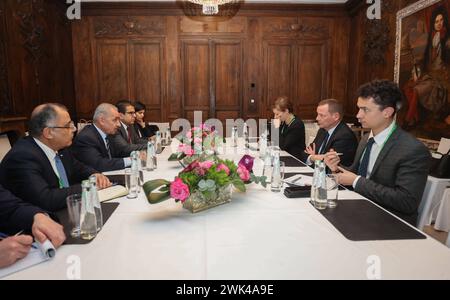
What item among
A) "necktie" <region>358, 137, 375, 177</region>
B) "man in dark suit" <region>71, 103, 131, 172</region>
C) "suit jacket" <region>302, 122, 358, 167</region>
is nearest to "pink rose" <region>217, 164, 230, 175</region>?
"necktie" <region>358, 137, 375, 177</region>

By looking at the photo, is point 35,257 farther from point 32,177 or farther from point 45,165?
point 45,165

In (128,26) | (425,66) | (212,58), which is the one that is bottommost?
(425,66)

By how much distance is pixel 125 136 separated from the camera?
3.84 metres

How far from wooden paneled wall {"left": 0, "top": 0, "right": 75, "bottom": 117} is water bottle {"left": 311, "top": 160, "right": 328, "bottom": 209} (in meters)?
4.15

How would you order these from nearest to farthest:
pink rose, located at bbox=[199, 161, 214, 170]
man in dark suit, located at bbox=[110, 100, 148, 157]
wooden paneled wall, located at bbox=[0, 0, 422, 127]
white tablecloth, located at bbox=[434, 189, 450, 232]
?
1. pink rose, located at bbox=[199, 161, 214, 170]
2. white tablecloth, located at bbox=[434, 189, 450, 232]
3. man in dark suit, located at bbox=[110, 100, 148, 157]
4. wooden paneled wall, located at bbox=[0, 0, 422, 127]

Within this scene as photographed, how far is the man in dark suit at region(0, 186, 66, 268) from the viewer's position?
3.50ft

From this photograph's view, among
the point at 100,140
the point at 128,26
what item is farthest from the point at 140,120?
the point at 128,26

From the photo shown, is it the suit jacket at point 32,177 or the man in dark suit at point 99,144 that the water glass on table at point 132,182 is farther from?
the man in dark suit at point 99,144

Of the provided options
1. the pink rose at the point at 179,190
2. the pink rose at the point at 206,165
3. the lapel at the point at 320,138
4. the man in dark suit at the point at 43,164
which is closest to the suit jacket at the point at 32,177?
the man in dark suit at the point at 43,164

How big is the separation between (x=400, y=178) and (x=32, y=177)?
1968 mm

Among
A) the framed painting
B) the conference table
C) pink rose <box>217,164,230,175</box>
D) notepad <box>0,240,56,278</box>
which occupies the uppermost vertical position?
the framed painting

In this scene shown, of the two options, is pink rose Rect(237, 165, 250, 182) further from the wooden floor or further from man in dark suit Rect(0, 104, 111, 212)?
the wooden floor

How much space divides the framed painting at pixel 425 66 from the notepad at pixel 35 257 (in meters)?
3.96

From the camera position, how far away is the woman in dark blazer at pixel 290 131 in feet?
12.6
